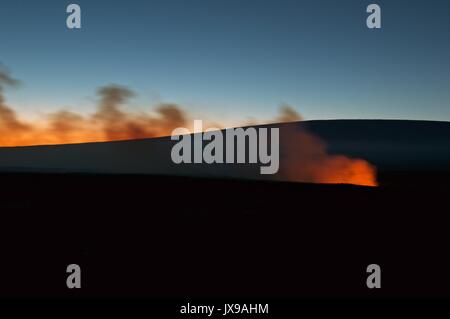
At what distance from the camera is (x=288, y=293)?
337 inches

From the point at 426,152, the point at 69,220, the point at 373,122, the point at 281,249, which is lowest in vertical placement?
the point at 281,249

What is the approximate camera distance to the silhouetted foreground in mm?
8867

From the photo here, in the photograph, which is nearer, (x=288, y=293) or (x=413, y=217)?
(x=288, y=293)

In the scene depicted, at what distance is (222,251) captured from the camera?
11789 mm

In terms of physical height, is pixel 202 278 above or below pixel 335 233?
below

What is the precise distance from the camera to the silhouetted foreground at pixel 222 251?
29.1 feet

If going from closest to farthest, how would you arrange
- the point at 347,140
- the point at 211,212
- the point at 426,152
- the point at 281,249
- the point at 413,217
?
1. the point at 281,249
2. the point at 413,217
3. the point at 211,212
4. the point at 426,152
5. the point at 347,140

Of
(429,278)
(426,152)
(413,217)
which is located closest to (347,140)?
(426,152)

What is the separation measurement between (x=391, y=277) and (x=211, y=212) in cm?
1053

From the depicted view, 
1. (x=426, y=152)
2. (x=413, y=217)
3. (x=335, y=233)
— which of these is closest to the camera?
(x=335, y=233)

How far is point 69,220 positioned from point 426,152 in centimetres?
12015

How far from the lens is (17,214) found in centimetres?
1791
